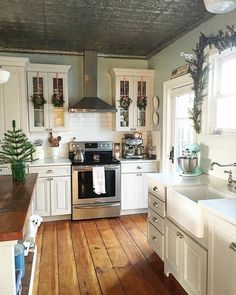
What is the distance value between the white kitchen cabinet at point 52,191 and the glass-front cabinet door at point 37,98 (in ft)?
2.39

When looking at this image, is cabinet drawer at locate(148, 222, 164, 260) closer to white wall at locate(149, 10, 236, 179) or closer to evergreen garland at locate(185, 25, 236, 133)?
white wall at locate(149, 10, 236, 179)

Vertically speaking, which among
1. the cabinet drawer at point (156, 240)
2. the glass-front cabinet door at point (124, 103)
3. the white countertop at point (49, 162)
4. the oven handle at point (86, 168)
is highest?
the glass-front cabinet door at point (124, 103)

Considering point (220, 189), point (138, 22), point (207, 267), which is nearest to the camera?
point (207, 267)

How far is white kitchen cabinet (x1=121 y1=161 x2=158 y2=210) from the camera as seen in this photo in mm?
4246

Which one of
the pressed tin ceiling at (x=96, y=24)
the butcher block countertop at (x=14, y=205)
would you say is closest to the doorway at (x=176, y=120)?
the pressed tin ceiling at (x=96, y=24)

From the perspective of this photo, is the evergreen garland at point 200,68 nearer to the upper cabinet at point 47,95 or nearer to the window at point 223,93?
the window at point 223,93

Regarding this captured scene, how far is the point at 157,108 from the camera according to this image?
4.33 metres

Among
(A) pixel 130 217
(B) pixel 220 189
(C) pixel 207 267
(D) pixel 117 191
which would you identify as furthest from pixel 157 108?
(C) pixel 207 267

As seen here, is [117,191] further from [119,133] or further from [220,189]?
[220,189]

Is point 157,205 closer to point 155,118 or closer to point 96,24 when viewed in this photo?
point 155,118

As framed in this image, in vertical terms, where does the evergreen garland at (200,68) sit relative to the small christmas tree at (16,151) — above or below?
above

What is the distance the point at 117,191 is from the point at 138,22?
2.41 meters

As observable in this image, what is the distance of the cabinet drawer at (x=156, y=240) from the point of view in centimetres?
267

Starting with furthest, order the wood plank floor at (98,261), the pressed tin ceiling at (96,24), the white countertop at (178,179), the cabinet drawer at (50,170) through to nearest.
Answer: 1. the cabinet drawer at (50,170)
2. the pressed tin ceiling at (96,24)
3. the white countertop at (178,179)
4. the wood plank floor at (98,261)
